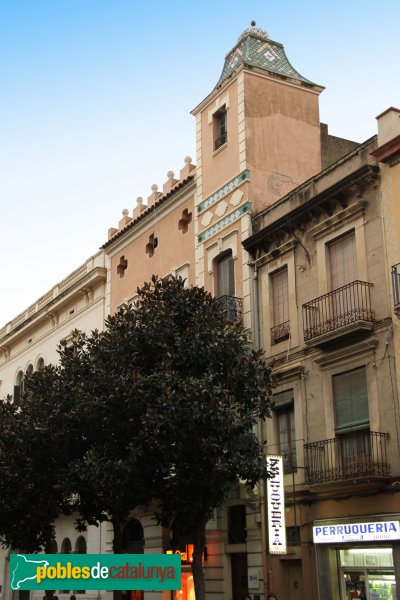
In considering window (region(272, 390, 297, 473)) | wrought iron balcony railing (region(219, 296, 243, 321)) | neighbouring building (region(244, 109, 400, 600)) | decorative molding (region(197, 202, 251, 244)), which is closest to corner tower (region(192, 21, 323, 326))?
decorative molding (region(197, 202, 251, 244))

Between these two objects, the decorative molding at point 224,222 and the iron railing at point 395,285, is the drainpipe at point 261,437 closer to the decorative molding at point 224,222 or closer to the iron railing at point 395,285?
the decorative molding at point 224,222

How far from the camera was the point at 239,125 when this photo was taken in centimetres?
2753

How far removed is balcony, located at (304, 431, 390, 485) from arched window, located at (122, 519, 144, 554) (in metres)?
10.0

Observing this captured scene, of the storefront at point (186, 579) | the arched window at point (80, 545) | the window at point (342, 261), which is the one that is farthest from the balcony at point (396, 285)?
the arched window at point (80, 545)

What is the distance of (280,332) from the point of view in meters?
24.3

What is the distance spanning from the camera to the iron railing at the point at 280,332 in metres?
24.1

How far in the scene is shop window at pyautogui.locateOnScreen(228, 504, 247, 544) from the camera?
2448cm

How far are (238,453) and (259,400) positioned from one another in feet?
7.10

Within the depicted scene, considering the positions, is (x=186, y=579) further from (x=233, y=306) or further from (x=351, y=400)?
(x=351, y=400)

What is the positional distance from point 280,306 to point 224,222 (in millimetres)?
4037

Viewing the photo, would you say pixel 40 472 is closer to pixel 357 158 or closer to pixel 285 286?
pixel 285 286

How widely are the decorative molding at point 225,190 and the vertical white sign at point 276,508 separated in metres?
9.27

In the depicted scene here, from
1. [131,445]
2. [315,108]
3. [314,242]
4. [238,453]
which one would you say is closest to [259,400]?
[238,453]

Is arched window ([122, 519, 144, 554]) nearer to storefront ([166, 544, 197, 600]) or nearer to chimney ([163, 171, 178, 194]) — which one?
storefront ([166, 544, 197, 600])
